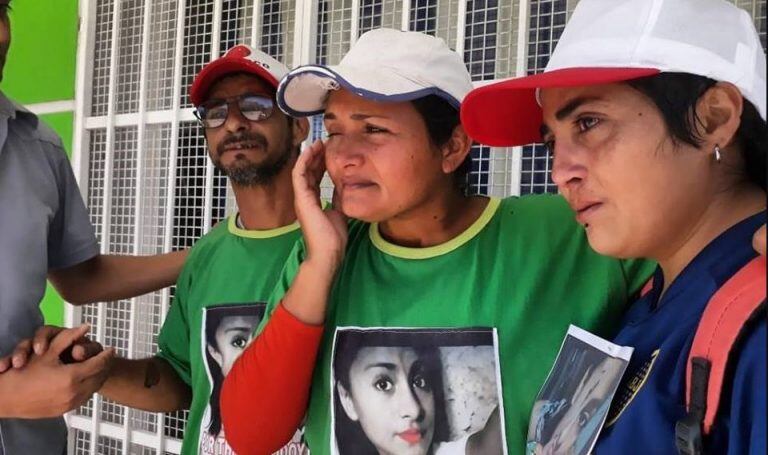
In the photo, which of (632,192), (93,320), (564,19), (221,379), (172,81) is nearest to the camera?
(632,192)

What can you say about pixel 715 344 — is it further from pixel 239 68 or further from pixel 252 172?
pixel 239 68

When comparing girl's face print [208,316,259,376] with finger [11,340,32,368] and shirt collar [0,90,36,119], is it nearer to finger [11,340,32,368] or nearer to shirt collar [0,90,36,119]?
finger [11,340,32,368]

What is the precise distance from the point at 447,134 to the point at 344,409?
0.55 meters

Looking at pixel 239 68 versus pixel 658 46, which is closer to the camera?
pixel 658 46

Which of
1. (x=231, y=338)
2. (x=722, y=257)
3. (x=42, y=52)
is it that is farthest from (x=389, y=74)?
(x=42, y=52)

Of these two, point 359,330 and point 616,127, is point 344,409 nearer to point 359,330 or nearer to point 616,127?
point 359,330

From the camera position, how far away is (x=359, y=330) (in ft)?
3.96

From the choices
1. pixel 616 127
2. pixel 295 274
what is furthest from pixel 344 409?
pixel 616 127

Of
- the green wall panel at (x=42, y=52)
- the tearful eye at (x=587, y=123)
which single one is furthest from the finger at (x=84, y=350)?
the green wall panel at (x=42, y=52)

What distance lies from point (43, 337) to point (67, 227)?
0.38 metres

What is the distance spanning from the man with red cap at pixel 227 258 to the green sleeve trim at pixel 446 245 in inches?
17.0

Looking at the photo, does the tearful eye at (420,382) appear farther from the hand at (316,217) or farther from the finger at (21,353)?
the finger at (21,353)

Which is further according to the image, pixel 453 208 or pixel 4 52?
pixel 4 52

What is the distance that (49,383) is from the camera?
140 cm
